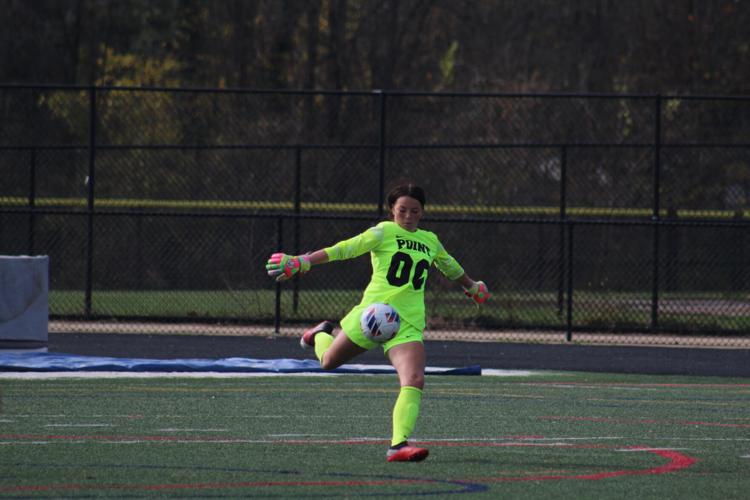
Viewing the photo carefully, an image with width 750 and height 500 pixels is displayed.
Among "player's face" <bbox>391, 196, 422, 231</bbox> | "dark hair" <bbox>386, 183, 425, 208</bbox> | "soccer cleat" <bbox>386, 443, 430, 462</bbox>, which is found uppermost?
"dark hair" <bbox>386, 183, 425, 208</bbox>

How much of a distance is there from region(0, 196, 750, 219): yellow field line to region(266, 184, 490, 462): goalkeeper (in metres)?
18.8

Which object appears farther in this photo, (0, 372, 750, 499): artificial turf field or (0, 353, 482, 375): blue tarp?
(0, 353, 482, 375): blue tarp

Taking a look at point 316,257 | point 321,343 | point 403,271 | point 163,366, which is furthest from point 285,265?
point 163,366

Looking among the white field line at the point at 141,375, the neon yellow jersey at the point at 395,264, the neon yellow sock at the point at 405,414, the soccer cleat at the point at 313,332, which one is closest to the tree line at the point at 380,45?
the white field line at the point at 141,375

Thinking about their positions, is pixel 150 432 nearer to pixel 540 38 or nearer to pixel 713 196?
pixel 713 196

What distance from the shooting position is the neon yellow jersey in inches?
404

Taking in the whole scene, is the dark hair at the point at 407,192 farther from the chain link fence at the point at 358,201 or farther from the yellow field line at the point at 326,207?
the yellow field line at the point at 326,207

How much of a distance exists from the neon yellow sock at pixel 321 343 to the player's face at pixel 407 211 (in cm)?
105

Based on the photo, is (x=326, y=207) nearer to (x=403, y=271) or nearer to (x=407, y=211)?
(x=407, y=211)

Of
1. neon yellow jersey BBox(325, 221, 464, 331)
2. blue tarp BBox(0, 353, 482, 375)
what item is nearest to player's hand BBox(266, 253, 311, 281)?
neon yellow jersey BBox(325, 221, 464, 331)

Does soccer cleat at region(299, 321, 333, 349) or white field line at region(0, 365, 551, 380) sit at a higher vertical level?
soccer cleat at region(299, 321, 333, 349)

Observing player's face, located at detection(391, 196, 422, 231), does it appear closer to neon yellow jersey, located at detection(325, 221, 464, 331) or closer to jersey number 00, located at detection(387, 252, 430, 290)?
neon yellow jersey, located at detection(325, 221, 464, 331)

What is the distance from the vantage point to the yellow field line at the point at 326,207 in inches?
1172

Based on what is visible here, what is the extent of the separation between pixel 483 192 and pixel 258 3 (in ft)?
43.9
